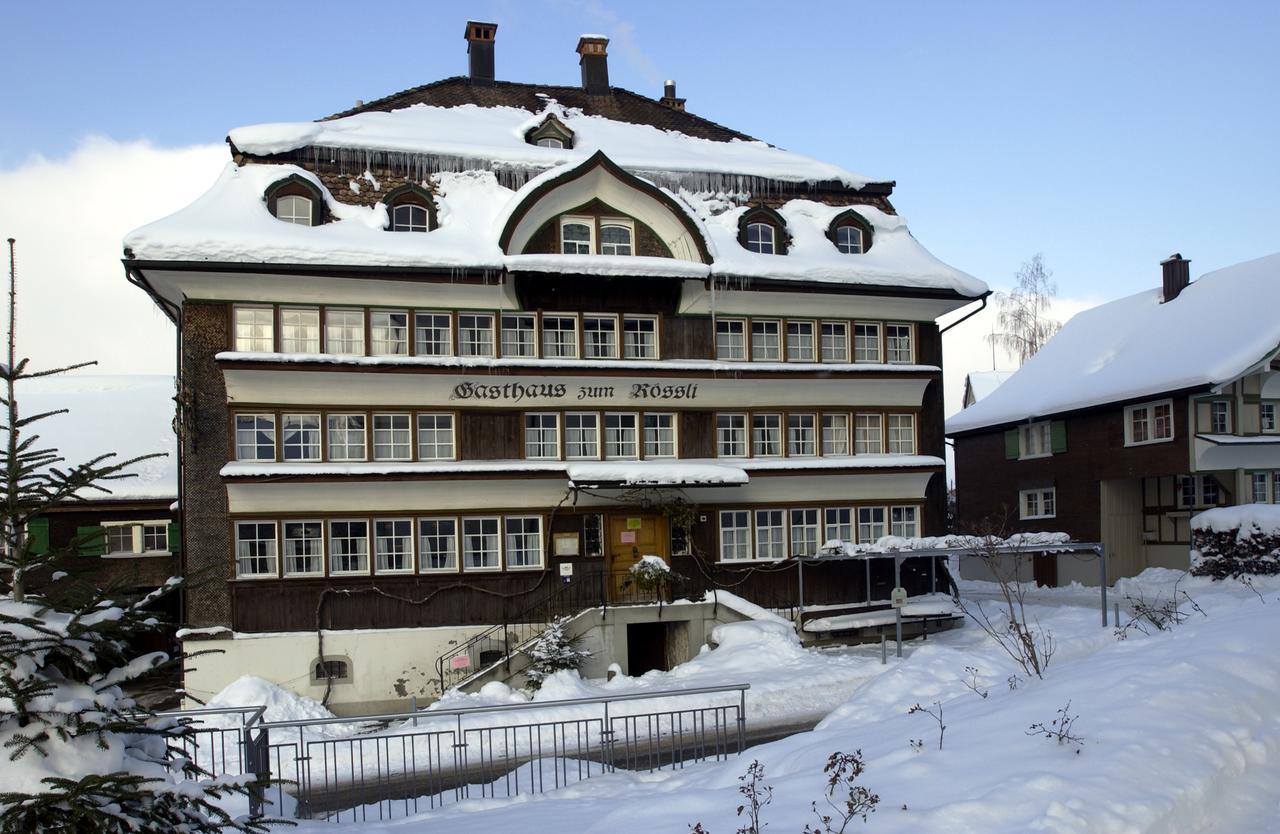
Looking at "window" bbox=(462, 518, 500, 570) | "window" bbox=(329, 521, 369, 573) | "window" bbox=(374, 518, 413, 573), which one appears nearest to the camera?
"window" bbox=(329, 521, 369, 573)

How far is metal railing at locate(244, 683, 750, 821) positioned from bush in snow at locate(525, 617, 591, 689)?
255cm

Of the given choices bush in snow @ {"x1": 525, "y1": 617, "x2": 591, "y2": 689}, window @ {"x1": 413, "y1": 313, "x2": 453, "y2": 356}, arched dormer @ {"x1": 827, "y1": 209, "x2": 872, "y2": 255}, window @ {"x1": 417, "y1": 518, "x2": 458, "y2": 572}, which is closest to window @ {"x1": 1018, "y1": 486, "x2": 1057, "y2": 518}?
arched dormer @ {"x1": 827, "y1": 209, "x2": 872, "y2": 255}

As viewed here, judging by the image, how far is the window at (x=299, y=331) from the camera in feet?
78.1

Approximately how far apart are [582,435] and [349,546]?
600 centimetres

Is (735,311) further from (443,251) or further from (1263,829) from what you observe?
(1263,829)

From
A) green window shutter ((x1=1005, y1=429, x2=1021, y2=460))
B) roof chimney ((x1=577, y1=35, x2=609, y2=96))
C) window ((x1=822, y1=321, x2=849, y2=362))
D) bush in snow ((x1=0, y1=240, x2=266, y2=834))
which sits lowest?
bush in snow ((x1=0, y1=240, x2=266, y2=834))

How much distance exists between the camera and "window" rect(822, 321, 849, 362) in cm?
2752

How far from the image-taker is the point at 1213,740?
8609 millimetres

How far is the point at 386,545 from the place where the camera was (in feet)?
79.9

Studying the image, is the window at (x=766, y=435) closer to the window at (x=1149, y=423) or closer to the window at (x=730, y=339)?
the window at (x=730, y=339)

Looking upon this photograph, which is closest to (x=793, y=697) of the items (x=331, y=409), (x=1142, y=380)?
(x=331, y=409)

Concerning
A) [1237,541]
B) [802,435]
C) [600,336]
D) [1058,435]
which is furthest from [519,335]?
[1058,435]

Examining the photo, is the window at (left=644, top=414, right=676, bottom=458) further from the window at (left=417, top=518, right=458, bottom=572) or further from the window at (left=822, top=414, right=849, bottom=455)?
the window at (left=417, top=518, right=458, bottom=572)

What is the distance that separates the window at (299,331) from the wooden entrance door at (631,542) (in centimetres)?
811
